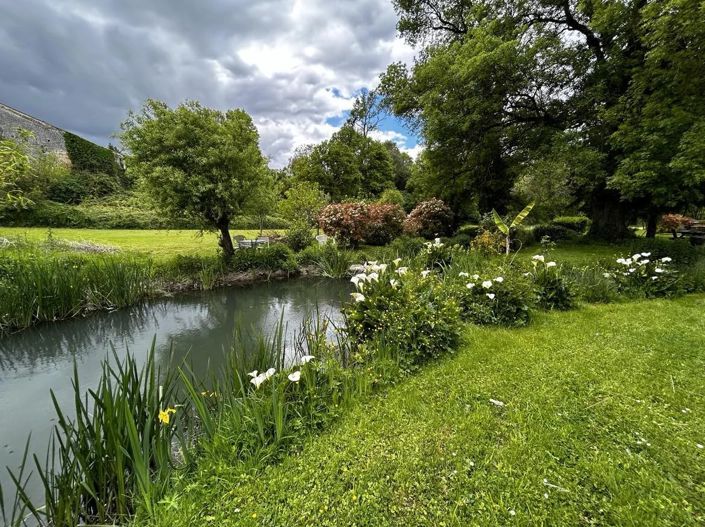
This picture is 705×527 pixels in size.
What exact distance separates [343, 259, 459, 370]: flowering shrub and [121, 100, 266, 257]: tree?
5.82 m

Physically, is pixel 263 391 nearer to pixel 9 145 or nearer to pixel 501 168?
pixel 9 145

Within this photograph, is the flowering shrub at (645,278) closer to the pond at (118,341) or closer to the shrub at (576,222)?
the pond at (118,341)

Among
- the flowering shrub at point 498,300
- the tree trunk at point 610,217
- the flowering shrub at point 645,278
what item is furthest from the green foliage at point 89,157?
Answer: the tree trunk at point 610,217

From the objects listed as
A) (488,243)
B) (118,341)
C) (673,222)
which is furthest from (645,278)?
(673,222)

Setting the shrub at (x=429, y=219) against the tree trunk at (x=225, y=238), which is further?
the shrub at (x=429, y=219)

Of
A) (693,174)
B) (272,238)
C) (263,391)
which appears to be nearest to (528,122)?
(693,174)

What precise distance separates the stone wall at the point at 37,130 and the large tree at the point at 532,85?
76.8ft

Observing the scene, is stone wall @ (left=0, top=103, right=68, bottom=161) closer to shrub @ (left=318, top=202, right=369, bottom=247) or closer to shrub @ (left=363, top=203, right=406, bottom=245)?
shrub @ (left=318, top=202, right=369, bottom=247)

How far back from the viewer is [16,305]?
5293mm

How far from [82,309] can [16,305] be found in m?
1.01

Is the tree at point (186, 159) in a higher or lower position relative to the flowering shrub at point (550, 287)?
higher

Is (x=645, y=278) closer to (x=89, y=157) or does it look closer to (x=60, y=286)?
(x=60, y=286)

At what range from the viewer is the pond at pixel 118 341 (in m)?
3.34

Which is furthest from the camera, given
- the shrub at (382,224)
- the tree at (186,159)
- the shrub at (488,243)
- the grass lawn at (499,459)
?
the shrub at (382,224)
